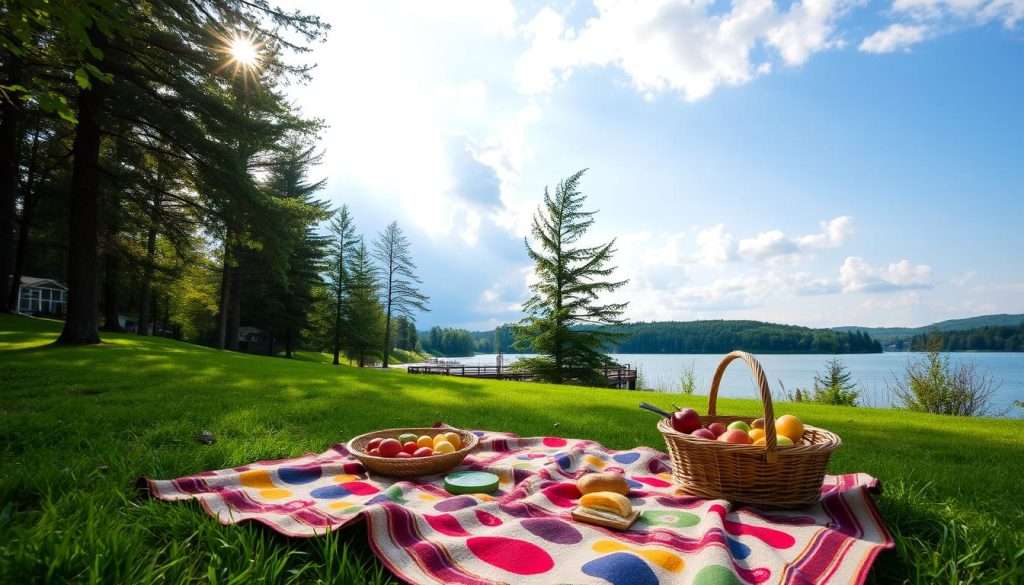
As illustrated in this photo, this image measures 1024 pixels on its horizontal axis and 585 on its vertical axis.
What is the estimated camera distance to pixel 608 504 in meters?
2.25

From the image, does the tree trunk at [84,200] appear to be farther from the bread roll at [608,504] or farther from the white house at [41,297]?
the white house at [41,297]

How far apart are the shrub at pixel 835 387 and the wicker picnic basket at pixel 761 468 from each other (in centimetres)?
1687

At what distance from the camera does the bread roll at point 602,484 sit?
2.55 metres

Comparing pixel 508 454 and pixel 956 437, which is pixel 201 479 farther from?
pixel 956 437

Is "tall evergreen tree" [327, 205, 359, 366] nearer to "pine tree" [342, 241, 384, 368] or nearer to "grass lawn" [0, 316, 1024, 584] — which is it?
"pine tree" [342, 241, 384, 368]

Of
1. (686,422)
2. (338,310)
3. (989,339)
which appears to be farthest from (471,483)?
(989,339)

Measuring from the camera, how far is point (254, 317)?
3053 cm

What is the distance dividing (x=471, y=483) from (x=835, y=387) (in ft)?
65.4

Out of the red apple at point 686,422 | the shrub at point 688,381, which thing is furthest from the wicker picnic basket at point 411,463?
the shrub at point 688,381

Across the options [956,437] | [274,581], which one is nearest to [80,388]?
[274,581]

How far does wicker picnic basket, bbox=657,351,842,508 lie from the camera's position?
2361 mm

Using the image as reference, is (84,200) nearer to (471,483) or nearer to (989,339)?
(471,483)

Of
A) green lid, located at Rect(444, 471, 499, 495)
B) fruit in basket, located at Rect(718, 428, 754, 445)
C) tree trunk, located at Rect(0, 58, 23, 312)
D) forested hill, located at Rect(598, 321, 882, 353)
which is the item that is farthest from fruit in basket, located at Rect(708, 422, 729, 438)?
forested hill, located at Rect(598, 321, 882, 353)

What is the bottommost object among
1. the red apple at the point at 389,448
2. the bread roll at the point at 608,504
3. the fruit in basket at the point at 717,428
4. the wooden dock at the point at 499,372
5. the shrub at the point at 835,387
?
the wooden dock at the point at 499,372
